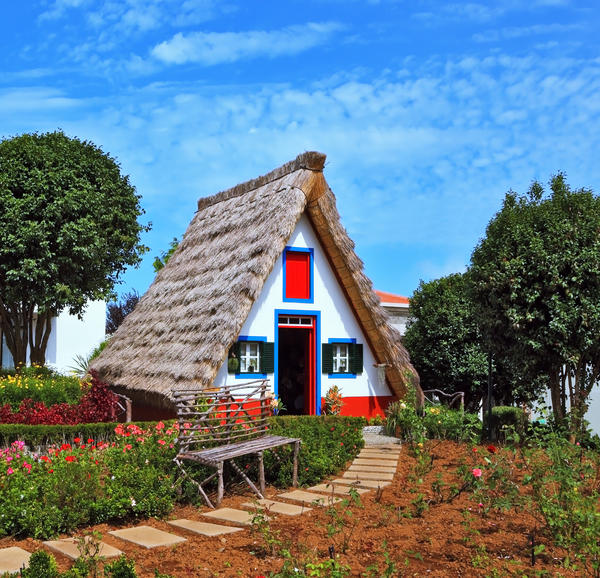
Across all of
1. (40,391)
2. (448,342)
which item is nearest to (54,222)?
(40,391)

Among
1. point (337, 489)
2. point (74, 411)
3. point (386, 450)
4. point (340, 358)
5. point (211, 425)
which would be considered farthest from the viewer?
point (340, 358)

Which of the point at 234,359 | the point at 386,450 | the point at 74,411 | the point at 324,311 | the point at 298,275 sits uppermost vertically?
the point at 298,275

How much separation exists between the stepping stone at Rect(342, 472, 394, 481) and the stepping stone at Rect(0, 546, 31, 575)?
4.57 metres

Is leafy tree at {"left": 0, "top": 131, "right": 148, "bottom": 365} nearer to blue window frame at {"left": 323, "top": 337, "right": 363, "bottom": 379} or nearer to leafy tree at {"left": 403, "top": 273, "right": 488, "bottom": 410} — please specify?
blue window frame at {"left": 323, "top": 337, "right": 363, "bottom": 379}

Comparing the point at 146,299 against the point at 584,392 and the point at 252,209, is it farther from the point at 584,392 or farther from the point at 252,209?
the point at 584,392

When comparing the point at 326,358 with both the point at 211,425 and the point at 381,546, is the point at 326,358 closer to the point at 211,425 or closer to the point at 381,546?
the point at 211,425

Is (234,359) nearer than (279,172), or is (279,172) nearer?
(234,359)

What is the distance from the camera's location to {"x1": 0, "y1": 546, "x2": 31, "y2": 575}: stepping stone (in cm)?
557

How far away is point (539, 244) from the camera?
41.0 ft

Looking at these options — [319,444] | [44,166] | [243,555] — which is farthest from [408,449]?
[44,166]

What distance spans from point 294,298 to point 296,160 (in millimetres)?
3161

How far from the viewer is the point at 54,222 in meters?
21.5

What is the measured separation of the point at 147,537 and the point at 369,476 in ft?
12.2

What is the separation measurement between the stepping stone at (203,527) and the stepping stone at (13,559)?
1.54m
